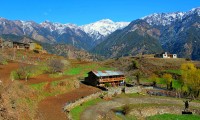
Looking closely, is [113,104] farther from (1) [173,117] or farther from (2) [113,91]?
(1) [173,117]

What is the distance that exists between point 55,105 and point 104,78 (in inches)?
1692

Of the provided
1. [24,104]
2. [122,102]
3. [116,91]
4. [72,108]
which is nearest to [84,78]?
[116,91]

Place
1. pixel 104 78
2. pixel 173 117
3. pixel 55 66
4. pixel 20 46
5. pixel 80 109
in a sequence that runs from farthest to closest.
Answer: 1. pixel 20 46
2. pixel 104 78
3. pixel 55 66
4. pixel 173 117
5. pixel 80 109

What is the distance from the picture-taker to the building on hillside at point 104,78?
10531cm

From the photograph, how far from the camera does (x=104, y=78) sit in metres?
107

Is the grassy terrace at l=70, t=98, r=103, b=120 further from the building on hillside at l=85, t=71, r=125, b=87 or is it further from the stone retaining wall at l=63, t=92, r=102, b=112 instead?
the building on hillside at l=85, t=71, r=125, b=87

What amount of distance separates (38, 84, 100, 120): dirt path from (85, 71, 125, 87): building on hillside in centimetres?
1377

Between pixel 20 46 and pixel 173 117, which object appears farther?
pixel 20 46

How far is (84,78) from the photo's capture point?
4363 inches

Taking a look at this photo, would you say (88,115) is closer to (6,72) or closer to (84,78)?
(6,72)

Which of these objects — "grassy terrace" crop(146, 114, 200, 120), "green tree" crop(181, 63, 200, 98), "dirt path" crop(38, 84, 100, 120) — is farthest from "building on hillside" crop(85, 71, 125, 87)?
"grassy terrace" crop(146, 114, 200, 120)

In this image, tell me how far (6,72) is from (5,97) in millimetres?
36962

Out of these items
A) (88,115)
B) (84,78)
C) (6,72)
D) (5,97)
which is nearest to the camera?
(5,97)

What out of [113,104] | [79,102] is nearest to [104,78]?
[113,104]
